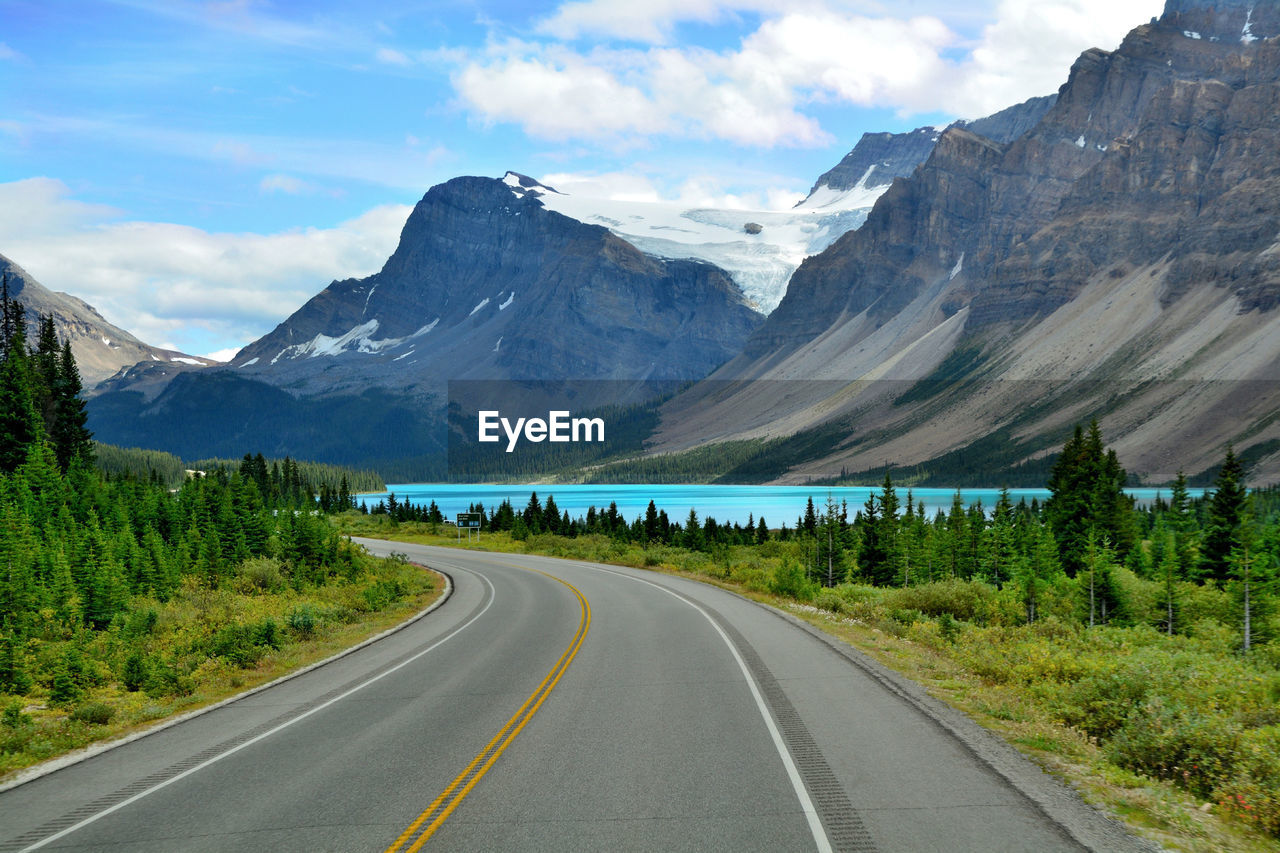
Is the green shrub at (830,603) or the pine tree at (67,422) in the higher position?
the pine tree at (67,422)

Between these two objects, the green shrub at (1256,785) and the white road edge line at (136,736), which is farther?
the white road edge line at (136,736)

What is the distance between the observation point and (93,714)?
13961mm

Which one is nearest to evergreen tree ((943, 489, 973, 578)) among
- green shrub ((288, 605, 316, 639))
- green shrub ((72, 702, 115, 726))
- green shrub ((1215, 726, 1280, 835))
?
green shrub ((288, 605, 316, 639))

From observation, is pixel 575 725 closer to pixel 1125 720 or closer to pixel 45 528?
pixel 1125 720

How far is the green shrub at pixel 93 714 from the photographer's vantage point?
13930 mm

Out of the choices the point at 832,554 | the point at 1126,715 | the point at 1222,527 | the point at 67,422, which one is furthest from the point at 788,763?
the point at 67,422

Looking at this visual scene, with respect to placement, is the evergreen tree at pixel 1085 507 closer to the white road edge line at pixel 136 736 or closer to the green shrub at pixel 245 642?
the green shrub at pixel 245 642

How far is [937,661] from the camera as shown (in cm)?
1944

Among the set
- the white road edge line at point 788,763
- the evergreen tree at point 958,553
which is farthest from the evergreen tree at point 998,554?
the white road edge line at point 788,763

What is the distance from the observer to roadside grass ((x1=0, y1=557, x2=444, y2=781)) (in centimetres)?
1362

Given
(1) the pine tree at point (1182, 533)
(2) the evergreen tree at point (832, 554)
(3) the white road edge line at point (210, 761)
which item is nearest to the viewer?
(3) the white road edge line at point (210, 761)

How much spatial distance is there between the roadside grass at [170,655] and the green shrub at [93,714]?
17 millimetres

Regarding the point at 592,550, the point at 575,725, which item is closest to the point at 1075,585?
the point at 592,550

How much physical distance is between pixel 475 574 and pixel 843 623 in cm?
2599
